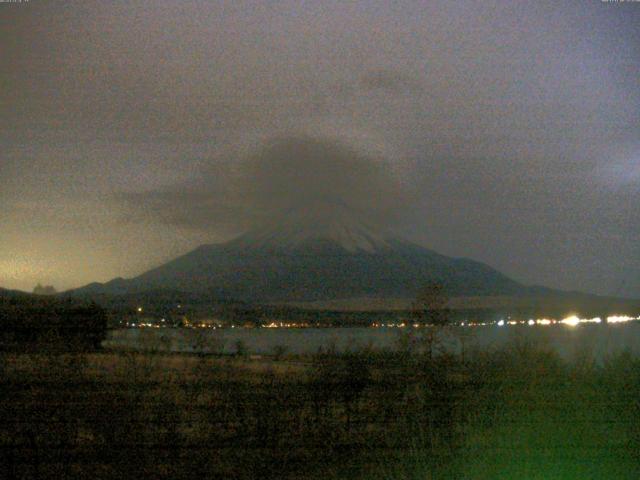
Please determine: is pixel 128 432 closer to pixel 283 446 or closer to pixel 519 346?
pixel 283 446

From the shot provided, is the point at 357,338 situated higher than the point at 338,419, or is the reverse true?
the point at 357,338

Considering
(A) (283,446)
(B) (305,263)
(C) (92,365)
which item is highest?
(B) (305,263)

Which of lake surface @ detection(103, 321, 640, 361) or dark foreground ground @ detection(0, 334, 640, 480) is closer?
dark foreground ground @ detection(0, 334, 640, 480)

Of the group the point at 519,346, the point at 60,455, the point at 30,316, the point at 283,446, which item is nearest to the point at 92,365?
the point at 30,316

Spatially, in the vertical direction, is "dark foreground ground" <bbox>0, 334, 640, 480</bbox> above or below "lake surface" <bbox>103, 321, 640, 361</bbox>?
below
